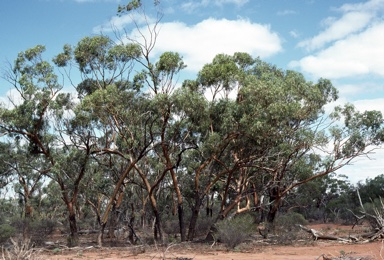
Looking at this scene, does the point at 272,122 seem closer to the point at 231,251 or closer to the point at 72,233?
the point at 231,251

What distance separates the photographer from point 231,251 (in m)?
18.3

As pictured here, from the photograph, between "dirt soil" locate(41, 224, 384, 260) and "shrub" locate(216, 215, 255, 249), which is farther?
"shrub" locate(216, 215, 255, 249)

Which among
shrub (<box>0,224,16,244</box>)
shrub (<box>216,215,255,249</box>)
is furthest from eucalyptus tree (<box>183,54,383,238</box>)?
shrub (<box>0,224,16,244</box>)

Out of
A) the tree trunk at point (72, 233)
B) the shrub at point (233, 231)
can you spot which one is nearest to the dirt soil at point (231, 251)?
the shrub at point (233, 231)

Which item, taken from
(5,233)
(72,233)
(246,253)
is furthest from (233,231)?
(5,233)

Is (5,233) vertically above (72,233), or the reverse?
(5,233)

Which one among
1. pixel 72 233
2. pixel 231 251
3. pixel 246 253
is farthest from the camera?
pixel 72 233

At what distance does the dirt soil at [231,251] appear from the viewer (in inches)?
650

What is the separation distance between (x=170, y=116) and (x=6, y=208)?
39.7 m

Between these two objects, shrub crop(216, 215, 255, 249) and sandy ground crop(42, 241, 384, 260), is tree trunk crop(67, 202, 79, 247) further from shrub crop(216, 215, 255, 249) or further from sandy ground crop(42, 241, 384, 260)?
shrub crop(216, 215, 255, 249)

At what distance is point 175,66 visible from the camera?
1944 centimetres

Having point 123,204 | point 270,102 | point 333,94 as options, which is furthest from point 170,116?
point 123,204

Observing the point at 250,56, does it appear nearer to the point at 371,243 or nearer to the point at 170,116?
the point at 170,116

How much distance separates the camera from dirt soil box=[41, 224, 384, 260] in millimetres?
16500
